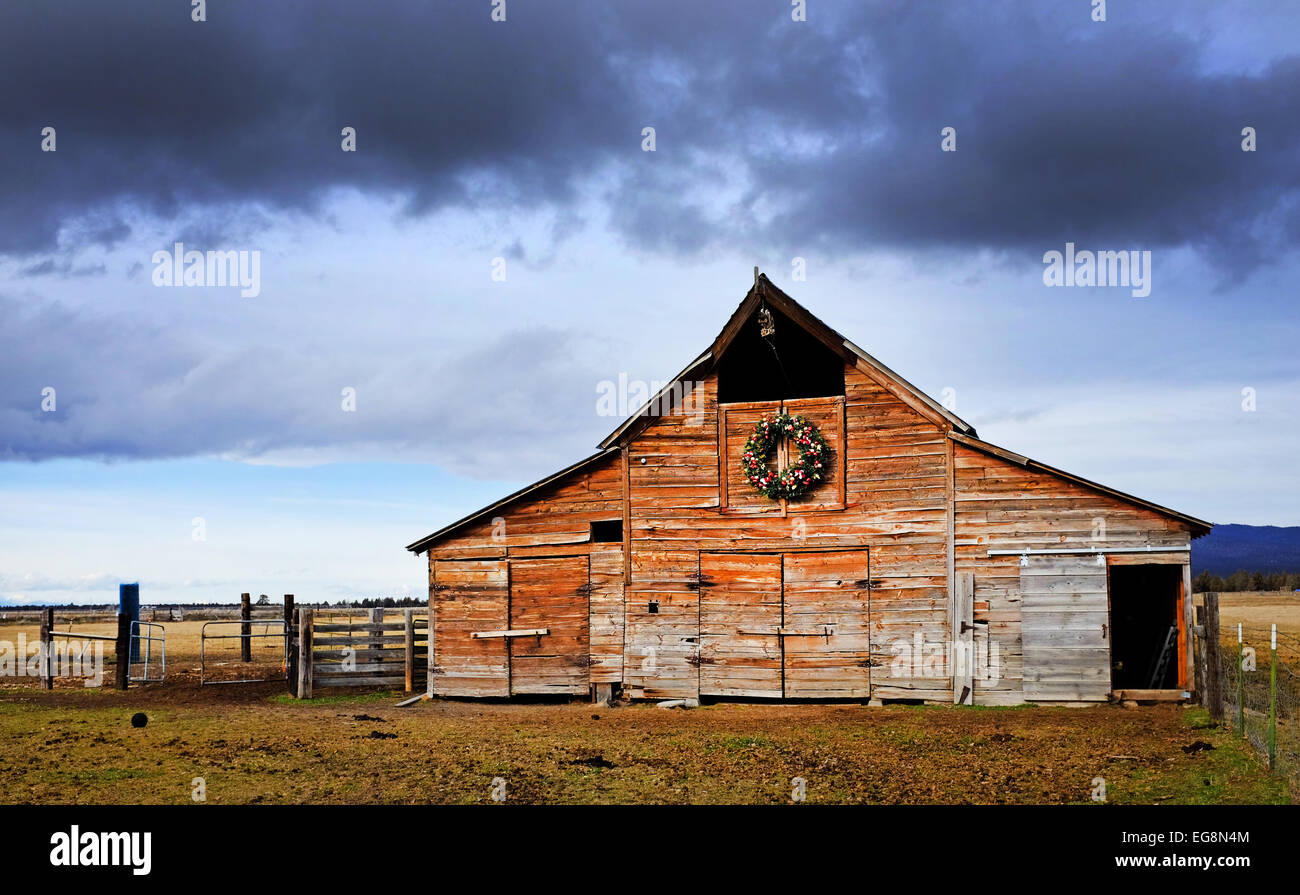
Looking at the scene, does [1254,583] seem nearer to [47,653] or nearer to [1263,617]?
[1263,617]

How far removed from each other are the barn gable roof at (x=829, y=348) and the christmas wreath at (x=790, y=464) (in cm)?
175

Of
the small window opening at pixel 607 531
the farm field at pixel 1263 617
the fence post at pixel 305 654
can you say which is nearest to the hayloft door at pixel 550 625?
the small window opening at pixel 607 531

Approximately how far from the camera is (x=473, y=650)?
2288cm

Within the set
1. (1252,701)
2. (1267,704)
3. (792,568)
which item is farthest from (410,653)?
(1267,704)

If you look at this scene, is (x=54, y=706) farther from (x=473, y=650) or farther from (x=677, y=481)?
(x=677, y=481)

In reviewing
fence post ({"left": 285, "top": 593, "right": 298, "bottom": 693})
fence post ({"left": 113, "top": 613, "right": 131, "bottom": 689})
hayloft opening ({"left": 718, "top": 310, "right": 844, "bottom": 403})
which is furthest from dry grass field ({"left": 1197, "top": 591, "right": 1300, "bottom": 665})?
fence post ({"left": 113, "top": 613, "right": 131, "bottom": 689})

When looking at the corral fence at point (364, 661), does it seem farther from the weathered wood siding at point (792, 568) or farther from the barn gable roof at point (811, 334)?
the barn gable roof at point (811, 334)

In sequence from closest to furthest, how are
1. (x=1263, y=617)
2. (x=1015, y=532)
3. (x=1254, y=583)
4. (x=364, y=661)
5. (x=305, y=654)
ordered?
(x=1015, y=532)
(x=305, y=654)
(x=364, y=661)
(x=1263, y=617)
(x=1254, y=583)

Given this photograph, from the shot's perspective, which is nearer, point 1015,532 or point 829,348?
point 1015,532

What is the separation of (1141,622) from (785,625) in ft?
35.9

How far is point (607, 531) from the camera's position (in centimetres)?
2247

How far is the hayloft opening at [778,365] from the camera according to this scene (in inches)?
869
